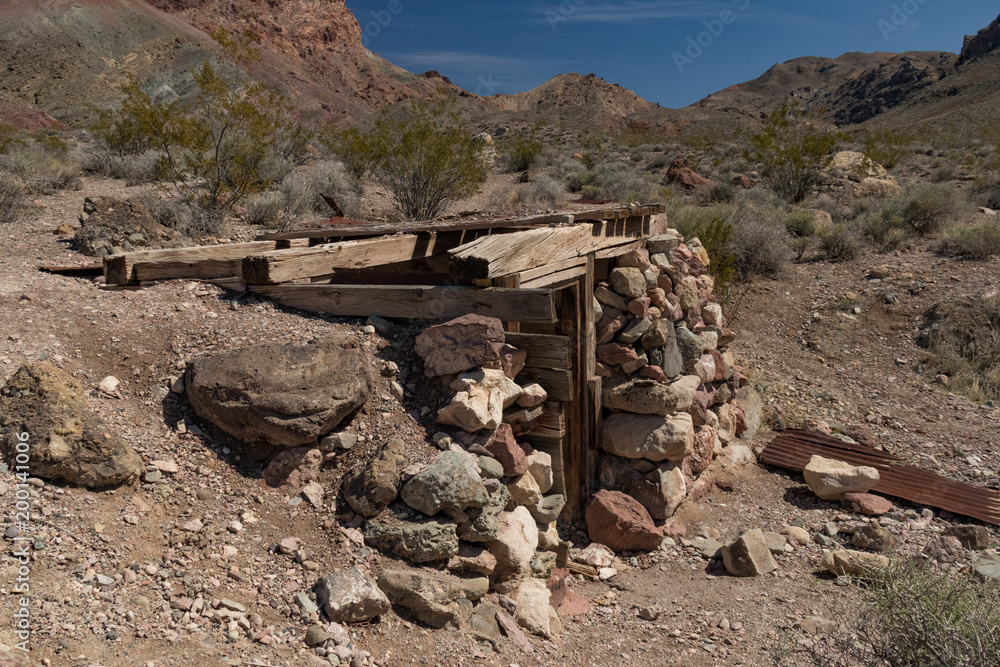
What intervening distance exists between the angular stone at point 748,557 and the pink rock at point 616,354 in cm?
161

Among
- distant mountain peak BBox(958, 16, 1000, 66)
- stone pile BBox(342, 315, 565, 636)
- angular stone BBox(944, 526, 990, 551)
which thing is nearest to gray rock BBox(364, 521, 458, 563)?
stone pile BBox(342, 315, 565, 636)

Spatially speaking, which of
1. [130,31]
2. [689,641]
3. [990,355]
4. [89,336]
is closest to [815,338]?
[990,355]

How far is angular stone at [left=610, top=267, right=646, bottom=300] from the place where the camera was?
5.36m

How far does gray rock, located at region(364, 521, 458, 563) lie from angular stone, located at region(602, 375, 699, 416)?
2571 millimetres

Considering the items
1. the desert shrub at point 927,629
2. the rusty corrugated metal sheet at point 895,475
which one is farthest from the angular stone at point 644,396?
the desert shrub at point 927,629

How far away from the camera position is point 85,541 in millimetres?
2352

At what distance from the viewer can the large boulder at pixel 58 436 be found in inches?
100.0

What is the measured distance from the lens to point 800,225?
35.9ft

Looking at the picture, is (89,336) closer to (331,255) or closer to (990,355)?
(331,255)

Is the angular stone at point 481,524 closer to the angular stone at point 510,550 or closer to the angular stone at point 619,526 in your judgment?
the angular stone at point 510,550

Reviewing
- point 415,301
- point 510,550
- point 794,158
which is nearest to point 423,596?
point 510,550

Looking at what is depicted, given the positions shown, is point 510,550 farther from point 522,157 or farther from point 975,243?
point 522,157

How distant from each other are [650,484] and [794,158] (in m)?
11.7

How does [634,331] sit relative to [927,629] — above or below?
above
